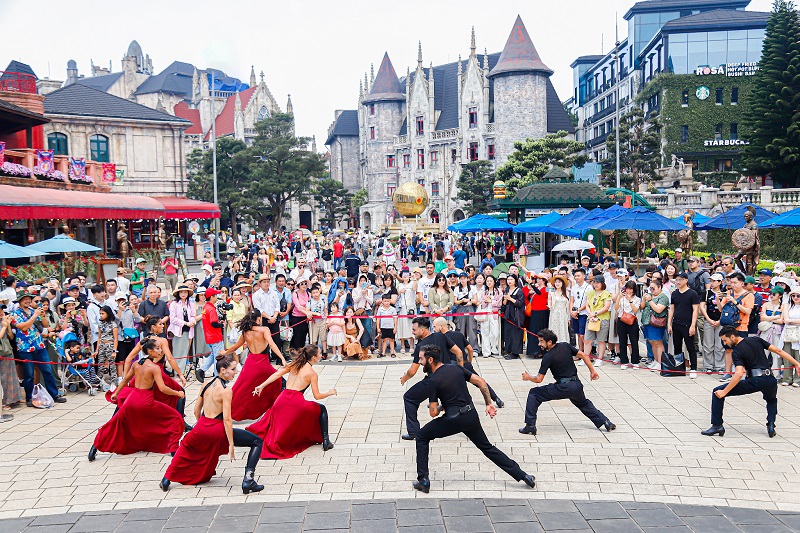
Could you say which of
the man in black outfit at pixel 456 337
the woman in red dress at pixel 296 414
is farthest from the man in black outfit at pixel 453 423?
the man in black outfit at pixel 456 337

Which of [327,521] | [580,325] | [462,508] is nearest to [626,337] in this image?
[580,325]

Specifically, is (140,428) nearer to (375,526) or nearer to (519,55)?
(375,526)

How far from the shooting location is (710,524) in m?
6.79

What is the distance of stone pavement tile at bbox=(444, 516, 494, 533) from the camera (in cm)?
675

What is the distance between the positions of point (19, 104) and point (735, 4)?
62770 mm

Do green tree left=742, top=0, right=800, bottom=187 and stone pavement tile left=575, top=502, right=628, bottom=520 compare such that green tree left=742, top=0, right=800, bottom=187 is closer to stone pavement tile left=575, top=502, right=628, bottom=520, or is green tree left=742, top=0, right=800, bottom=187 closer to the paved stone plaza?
the paved stone plaza

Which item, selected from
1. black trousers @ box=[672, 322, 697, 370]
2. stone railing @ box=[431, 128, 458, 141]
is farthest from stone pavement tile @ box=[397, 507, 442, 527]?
stone railing @ box=[431, 128, 458, 141]

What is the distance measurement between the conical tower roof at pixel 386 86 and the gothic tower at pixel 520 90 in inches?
770

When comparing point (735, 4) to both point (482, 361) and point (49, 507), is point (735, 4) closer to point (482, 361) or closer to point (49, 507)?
point (482, 361)

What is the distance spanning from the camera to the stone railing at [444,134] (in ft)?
268

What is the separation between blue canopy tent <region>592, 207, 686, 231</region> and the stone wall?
54.2m

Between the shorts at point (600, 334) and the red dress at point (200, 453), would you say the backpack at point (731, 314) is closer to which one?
the shorts at point (600, 334)

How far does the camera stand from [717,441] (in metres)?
9.17

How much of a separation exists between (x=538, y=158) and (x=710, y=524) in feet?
153
